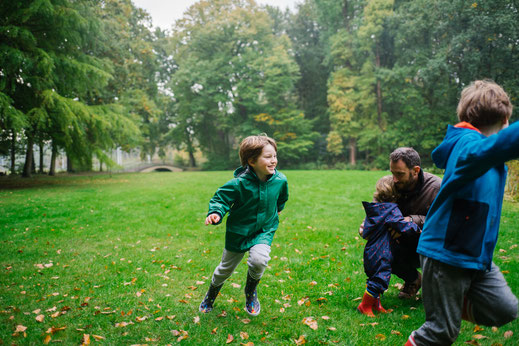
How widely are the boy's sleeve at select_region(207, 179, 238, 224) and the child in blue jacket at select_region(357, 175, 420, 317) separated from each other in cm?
136

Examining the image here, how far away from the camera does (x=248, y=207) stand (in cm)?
317

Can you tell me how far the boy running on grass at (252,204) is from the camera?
10.1 feet

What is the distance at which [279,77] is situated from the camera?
32.9 metres

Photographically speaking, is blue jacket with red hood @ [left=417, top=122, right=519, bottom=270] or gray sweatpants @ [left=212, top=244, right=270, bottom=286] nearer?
blue jacket with red hood @ [left=417, top=122, right=519, bottom=270]

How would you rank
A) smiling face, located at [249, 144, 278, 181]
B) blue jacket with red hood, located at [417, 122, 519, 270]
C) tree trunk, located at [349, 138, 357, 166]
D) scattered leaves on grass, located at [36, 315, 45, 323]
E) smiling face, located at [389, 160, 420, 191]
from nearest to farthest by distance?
→ 1. blue jacket with red hood, located at [417, 122, 519, 270]
2. smiling face, located at [249, 144, 278, 181]
3. smiling face, located at [389, 160, 420, 191]
4. scattered leaves on grass, located at [36, 315, 45, 323]
5. tree trunk, located at [349, 138, 357, 166]

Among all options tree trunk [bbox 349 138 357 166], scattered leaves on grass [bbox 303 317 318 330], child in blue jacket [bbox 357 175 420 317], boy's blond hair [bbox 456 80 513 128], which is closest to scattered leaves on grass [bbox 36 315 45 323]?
scattered leaves on grass [bbox 303 317 318 330]

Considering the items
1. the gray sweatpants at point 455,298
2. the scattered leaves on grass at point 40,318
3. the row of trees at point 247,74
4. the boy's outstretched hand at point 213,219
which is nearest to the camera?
the gray sweatpants at point 455,298

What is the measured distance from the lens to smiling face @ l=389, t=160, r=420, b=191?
125 inches

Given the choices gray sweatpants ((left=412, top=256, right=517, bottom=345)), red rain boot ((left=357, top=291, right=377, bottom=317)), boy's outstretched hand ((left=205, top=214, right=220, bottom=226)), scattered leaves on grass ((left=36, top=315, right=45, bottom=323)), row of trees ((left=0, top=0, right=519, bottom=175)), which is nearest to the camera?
gray sweatpants ((left=412, top=256, right=517, bottom=345))

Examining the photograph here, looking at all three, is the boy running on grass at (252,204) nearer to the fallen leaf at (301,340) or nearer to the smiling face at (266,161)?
the smiling face at (266,161)

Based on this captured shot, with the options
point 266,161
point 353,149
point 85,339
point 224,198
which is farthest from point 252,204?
point 353,149

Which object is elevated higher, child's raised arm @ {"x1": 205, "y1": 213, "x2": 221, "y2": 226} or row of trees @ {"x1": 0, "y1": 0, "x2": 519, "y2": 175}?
row of trees @ {"x1": 0, "y1": 0, "x2": 519, "y2": 175}

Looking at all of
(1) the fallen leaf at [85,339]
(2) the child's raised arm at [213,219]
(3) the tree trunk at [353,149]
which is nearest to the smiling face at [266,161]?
(2) the child's raised arm at [213,219]

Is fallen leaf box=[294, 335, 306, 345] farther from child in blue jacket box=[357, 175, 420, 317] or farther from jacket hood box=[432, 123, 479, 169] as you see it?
jacket hood box=[432, 123, 479, 169]
